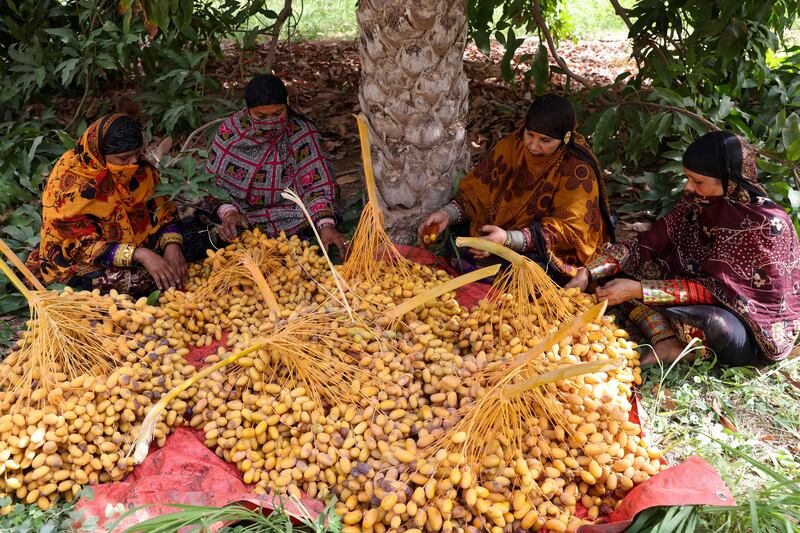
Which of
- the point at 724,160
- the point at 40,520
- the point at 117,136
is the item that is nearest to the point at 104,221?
the point at 117,136

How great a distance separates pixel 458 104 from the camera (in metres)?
2.93

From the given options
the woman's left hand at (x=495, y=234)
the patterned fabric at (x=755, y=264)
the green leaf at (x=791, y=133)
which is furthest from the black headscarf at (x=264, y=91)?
the green leaf at (x=791, y=133)

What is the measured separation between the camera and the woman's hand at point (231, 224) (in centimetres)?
293

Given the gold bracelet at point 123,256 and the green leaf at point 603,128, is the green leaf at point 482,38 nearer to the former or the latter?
the green leaf at point 603,128

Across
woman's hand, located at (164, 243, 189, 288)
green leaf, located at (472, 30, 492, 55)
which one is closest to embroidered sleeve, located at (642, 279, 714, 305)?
green leaf, located at (472, 30, 492, 55)

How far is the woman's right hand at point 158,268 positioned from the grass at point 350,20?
3695 mm

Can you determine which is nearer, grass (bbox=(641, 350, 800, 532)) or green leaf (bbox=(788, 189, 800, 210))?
grass (bbox=(641, 350, 800, 532))

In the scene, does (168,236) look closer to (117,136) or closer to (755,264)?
(117,136)

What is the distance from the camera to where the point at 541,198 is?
2.81 meters

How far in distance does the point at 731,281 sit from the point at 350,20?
5495 mm

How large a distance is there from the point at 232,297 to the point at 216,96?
232cm

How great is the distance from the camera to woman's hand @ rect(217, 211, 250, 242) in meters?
2.93

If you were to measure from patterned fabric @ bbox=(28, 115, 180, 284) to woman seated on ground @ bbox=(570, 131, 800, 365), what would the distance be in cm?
205

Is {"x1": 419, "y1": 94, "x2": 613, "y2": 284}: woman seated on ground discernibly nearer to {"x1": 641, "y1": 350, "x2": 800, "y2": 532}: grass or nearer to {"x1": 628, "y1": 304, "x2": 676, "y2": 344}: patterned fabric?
{"x1": 628, "y1": 304, "x2": 676, "y2": 344}: patterned fabric
